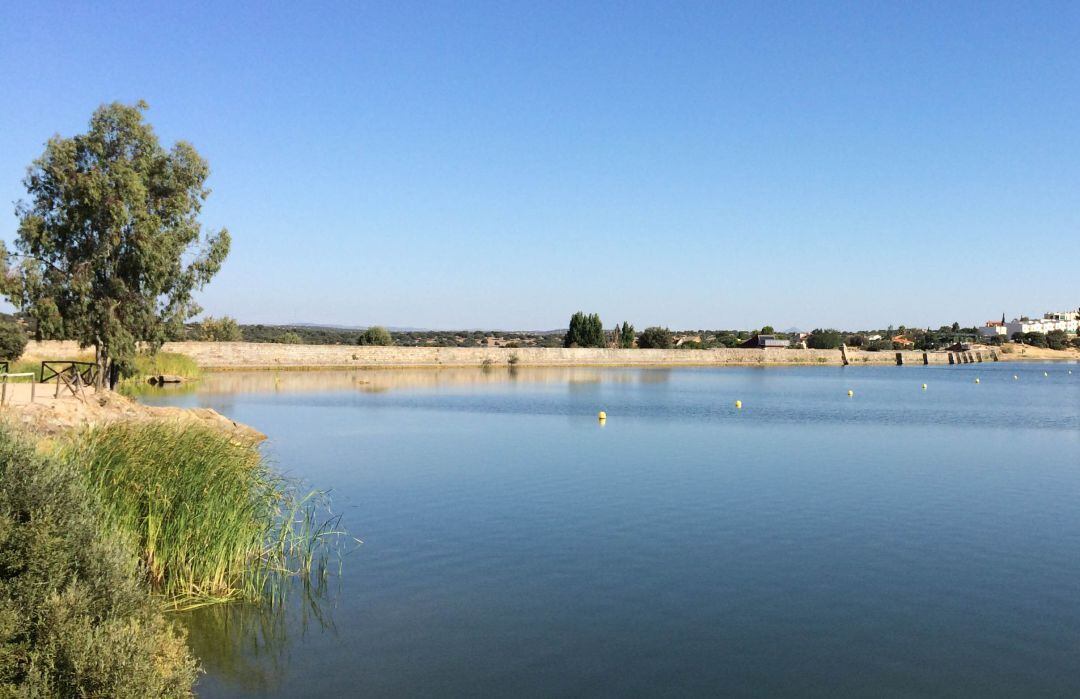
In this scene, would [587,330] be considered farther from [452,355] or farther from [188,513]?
[188,513]

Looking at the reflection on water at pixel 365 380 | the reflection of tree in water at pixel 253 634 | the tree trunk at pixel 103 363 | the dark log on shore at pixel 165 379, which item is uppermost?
the tree trunk at pixel 103 363

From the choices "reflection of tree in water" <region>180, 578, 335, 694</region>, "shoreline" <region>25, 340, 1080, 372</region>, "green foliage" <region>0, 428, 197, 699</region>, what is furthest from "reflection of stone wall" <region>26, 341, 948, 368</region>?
"green foliage" <region>0, 428, 197, 699</region>

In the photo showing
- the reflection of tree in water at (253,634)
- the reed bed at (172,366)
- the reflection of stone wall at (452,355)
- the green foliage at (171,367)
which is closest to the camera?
the reflection of tree in water at (253,634)

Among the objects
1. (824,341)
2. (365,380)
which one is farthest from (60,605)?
(824,341)

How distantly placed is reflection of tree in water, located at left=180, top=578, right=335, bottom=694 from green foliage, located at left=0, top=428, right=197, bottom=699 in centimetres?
237

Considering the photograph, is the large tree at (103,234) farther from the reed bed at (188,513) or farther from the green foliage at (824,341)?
the green foliage at (824,341)

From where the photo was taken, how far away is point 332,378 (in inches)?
2485

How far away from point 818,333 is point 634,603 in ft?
474

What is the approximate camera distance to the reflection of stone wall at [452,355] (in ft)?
212

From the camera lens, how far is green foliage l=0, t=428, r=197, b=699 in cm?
545

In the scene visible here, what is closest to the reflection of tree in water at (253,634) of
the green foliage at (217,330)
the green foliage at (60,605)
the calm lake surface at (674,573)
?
the calm lake surface at (674,573)

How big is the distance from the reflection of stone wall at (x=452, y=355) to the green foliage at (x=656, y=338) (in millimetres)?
10309

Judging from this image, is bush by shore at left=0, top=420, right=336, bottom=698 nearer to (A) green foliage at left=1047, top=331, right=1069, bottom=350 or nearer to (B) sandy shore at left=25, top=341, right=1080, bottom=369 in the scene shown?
(B) sandy shore at left=25, top=341, right=1080, bottom=369

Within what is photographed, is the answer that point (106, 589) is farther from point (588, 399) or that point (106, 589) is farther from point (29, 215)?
point (588, 399)
